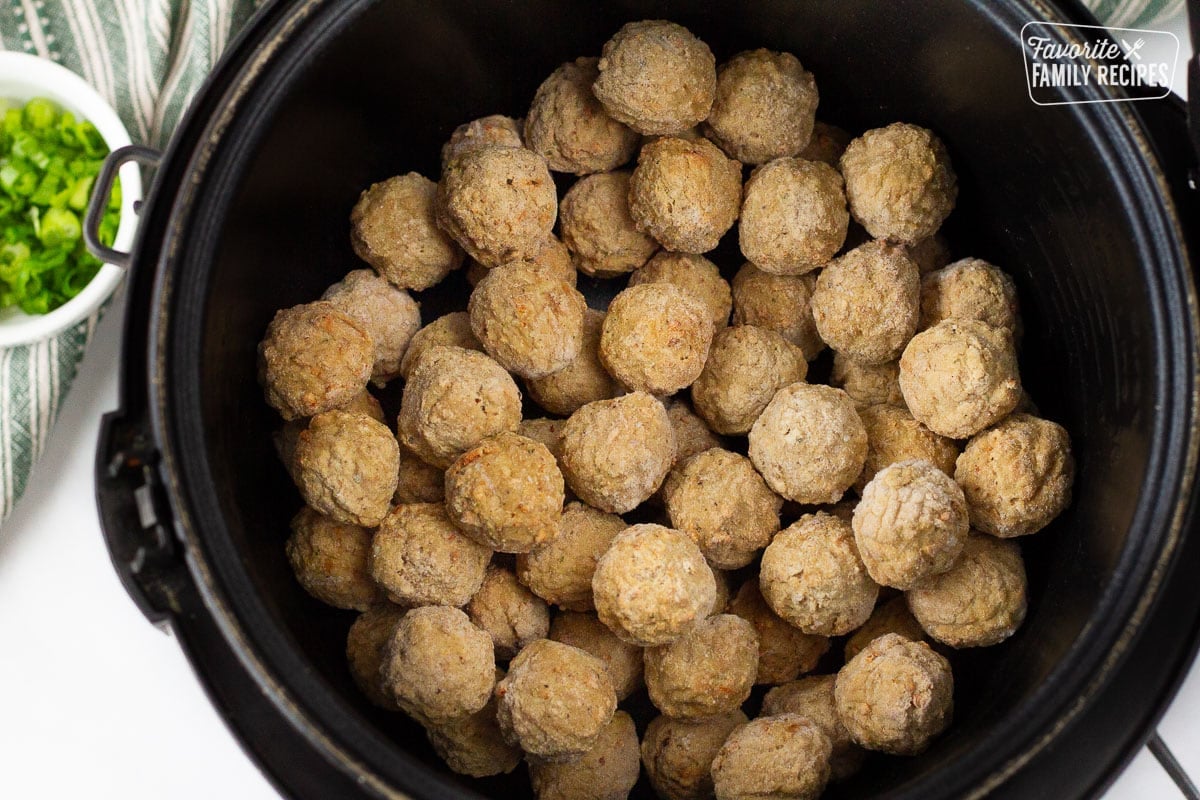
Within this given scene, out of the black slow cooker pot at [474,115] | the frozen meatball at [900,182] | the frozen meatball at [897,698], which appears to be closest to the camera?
the black slow cooker pot at [474,115]

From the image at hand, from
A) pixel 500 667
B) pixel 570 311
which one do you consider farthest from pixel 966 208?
pixel 500 667

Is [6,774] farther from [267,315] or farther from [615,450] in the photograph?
[615,450]

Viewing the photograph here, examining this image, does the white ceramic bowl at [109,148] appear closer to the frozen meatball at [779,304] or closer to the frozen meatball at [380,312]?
the frozen meatball at [380,312]

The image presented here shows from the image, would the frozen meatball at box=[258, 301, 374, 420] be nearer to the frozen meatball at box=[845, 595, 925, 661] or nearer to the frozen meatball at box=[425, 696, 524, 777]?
the frozen meatball at box=[425, 696, 524, 777]

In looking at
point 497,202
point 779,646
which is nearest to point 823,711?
point 779,646

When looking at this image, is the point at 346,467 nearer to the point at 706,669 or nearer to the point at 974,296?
the point at 706,669

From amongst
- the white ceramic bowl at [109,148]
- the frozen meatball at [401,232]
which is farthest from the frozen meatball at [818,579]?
the white ceramic bowl at [109,148]
